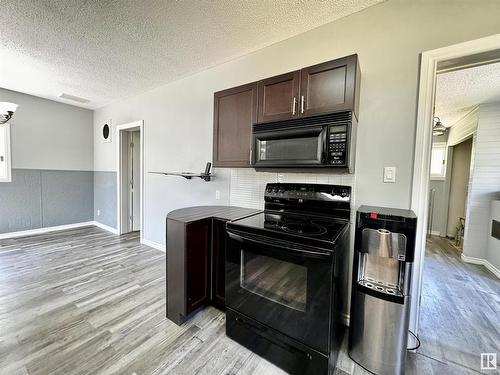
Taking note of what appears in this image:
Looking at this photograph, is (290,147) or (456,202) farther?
(456,202)

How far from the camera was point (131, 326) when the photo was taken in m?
1.81

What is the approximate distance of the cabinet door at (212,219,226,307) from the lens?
6.22 ft

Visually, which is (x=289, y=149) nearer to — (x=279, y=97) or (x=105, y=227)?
(x=279, y=97)

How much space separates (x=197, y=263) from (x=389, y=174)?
175 cm

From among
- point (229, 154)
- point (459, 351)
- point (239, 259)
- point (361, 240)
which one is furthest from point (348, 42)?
point (459, 351)

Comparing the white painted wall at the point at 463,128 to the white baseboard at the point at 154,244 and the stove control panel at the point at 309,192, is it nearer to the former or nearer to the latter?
the stove control panel at the point at 309,192

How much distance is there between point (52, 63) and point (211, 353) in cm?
381

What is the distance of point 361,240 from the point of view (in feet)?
4.78

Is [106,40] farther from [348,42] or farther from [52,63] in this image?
[348,42]

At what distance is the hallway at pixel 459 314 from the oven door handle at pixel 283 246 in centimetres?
125

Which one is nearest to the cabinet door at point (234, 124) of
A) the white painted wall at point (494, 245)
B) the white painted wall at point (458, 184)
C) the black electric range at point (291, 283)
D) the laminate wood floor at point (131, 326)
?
the black electric range at point (291, 283)

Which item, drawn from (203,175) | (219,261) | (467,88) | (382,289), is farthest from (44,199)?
(467,88)

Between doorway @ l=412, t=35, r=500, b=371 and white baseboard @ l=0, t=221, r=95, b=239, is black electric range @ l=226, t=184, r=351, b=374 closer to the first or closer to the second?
doorway @ l=412, t=35, r=500, b=371

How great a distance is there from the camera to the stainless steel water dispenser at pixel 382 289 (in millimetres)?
1336
